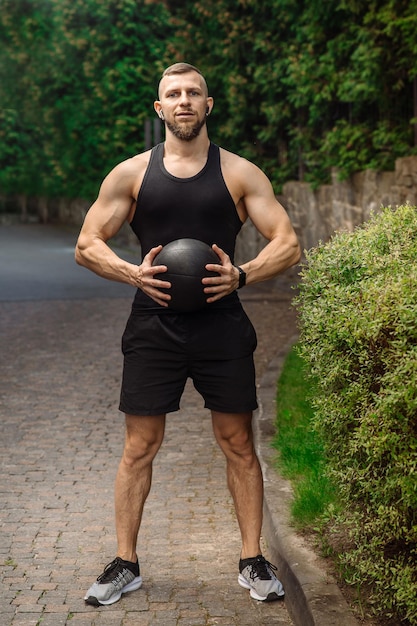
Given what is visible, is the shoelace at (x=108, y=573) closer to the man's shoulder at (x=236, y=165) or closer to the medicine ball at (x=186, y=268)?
the medicine ball at (x=186, y=268)

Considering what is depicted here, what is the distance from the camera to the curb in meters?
4.24

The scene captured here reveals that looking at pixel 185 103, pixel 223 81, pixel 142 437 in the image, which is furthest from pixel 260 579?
pixel 223 81

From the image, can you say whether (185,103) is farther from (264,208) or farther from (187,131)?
(264,208)

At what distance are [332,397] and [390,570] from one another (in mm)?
626

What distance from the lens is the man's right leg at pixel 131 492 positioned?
4.84 metres

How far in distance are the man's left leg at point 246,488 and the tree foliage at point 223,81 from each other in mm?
8212

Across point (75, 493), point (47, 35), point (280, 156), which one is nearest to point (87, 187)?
point (47, 35)

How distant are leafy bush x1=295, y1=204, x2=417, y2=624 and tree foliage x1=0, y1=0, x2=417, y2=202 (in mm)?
8444

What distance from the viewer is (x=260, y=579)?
4.82m

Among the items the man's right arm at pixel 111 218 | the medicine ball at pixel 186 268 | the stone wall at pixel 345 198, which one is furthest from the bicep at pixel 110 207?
the stone wall at pixel 345 198

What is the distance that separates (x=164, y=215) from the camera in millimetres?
4684

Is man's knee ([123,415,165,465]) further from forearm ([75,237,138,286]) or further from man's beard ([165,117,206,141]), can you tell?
man's beard ([165,117,206,141])

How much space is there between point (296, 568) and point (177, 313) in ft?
3.70

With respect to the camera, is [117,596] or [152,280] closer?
[152,280]
